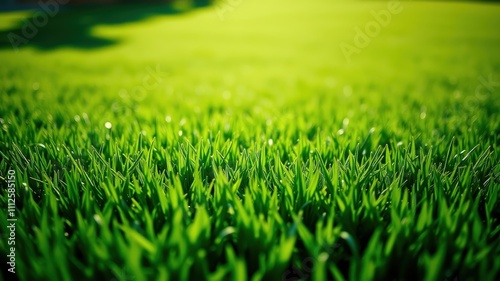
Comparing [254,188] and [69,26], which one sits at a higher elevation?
[254,188]

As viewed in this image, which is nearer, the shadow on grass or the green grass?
the green grass

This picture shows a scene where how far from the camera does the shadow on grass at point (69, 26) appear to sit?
13.9m

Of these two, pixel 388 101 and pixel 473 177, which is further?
pixel 388 101

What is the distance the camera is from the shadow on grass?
45.8ft

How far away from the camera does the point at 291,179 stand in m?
1.32

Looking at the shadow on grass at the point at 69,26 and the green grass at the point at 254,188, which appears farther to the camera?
the shadow on grass at the point at 69,26

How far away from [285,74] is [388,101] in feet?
13.5

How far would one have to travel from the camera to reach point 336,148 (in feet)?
6.07

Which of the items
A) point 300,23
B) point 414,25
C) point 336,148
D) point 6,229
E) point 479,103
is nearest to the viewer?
point 6,229

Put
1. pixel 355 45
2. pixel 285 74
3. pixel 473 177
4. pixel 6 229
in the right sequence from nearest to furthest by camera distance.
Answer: pixel 6 229, pixel 473 177, pixel 285 74, pixel 355 45

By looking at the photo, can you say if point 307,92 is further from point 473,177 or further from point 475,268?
point 475,268

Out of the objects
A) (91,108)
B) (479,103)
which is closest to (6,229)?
(91,108)

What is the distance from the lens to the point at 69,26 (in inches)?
727

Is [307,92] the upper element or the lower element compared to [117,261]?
lower
